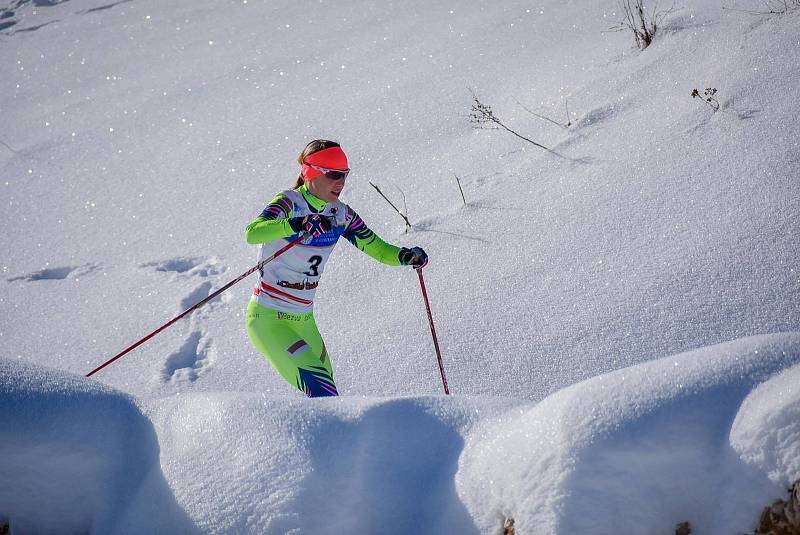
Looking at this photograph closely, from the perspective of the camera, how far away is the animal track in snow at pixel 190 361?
3643 millimetres

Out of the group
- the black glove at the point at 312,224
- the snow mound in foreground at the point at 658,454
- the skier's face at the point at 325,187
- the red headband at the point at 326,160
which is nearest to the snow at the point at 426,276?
the snow mound in foreground at the point at 658,454

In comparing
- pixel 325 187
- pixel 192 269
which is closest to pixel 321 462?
pixel 325 187

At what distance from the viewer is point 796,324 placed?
279cm

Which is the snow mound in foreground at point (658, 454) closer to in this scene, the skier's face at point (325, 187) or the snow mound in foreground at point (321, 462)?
the snow mound in foreground at point (321, 462)

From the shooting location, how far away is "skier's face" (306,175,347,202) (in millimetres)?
3254

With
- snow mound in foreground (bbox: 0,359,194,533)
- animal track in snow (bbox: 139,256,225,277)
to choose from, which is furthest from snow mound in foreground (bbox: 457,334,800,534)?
animal track in snow (bbox: 139,256,225,277)

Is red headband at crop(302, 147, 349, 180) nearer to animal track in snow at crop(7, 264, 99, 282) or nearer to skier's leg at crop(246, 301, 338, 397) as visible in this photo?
skier's leg at crop(246, 301, 338, 397)

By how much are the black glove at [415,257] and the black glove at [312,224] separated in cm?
45

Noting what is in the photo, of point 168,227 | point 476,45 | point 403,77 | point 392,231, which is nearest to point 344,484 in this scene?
point 392,231

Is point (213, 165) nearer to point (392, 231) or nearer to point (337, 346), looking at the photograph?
point (392, 231)

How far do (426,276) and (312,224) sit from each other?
1.10 metres

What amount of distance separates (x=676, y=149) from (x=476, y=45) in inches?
147

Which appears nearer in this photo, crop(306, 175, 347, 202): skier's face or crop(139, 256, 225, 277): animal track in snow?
crop(306, 175, 347, 202): skier's face

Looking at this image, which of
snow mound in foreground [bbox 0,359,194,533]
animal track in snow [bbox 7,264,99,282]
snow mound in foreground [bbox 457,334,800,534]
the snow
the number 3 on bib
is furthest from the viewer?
animal track in snow [bbox 7,264,99,282]
